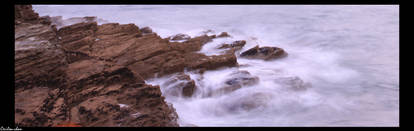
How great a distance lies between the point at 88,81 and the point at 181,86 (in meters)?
1.66

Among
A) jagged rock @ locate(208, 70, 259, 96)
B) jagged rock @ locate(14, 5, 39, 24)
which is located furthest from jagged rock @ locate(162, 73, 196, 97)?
jagged rock @ locate(14, 5, 39, 24)

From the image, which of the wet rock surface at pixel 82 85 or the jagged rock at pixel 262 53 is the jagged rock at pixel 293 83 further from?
the wet rock surface at pixel 82 85

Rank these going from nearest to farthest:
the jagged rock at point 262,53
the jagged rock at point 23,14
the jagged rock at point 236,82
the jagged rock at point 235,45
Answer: the jagged rock at point 236,82 → the jagged rock at point 23,14 → the jagged rock at point 262,53 → the jagged rock at point 235,45

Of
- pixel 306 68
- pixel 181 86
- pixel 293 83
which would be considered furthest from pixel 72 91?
pixel 306 68

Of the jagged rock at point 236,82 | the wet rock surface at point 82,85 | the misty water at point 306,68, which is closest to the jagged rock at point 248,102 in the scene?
the misty water at point 306,68

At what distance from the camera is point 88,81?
4.46 metres

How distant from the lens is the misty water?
4973 millimetres

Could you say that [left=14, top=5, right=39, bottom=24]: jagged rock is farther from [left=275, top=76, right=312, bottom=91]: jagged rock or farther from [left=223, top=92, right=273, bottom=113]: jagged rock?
[left=275, top=76, right=312, bottom=91]: jagged rock

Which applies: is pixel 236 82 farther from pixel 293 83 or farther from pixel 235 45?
pixel 235 45

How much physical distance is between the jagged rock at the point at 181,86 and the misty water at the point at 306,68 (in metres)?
0.11

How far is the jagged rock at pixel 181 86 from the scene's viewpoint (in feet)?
17.6
